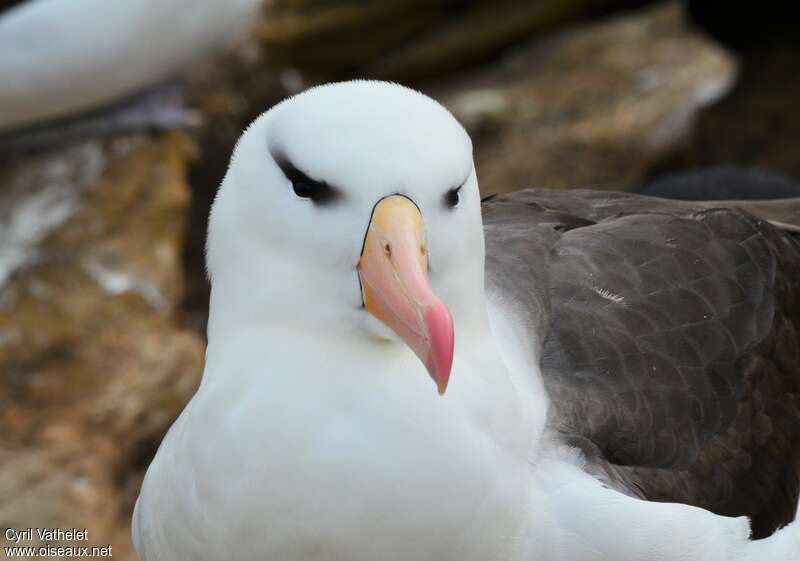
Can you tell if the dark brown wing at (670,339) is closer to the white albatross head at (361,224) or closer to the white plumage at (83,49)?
the white albatross head at (361,224)

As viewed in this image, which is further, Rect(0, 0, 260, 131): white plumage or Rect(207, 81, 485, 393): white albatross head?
Rect(0, 0, 260, 131): white plumage

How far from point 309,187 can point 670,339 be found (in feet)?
3.70

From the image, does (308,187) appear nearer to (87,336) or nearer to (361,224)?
(361,224)

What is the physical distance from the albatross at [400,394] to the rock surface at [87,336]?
1.85 meters

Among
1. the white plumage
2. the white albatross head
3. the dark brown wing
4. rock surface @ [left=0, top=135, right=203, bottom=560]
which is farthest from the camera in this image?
the white plumage

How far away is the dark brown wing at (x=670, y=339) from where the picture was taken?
3035 mm

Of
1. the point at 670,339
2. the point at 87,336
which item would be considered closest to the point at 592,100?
the point at 87,336

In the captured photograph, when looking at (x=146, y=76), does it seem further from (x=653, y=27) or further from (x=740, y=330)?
(x=653, y=27)

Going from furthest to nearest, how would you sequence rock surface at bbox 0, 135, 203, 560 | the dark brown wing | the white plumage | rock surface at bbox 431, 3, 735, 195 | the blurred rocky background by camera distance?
rock surface at bbox 431, 3, 735, 195 → the white plumage → the blurred rocky background → rock surface at bbox 0, 135, 203, 560 → the dark brown wing

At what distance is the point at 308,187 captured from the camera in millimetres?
2443

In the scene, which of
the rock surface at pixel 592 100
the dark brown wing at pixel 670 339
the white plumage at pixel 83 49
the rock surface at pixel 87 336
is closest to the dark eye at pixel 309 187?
the dark brown wing at pixel 670 339

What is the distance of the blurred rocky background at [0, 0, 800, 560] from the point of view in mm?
4945

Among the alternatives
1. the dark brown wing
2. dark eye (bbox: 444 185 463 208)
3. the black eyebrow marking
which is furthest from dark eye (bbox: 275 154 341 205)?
the dark brown wing

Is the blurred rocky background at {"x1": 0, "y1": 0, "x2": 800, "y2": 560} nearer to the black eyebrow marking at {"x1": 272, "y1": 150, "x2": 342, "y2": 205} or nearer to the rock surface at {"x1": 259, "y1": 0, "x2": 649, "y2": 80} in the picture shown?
the rock surface at {"x1": 259, "y1": 0, "x2": 649, "y2": 80}
